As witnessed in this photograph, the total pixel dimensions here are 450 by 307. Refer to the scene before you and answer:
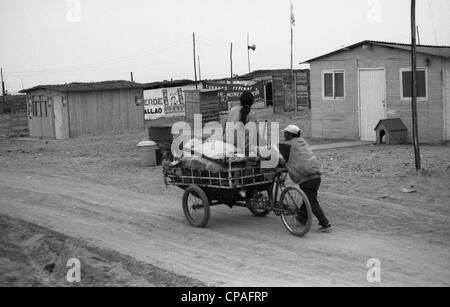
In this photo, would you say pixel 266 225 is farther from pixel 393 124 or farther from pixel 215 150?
pixel 393 124

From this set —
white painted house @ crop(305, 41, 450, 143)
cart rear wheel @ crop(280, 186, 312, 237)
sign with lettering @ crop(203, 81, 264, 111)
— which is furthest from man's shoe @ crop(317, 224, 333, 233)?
sign with lettering @ crop(203, 81, 264, 111)

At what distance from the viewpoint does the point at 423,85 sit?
22062 millimetres

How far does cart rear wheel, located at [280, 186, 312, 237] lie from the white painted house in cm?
1297

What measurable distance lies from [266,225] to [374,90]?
45.7 feet

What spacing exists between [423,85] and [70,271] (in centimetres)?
1639

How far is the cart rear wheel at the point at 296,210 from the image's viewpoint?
9.70 m

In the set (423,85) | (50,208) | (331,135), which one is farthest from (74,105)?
(50,208)

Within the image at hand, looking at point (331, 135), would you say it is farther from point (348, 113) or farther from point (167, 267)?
point (167, 267)

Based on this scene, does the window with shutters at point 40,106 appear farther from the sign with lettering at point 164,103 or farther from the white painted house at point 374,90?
the white painted house at point 374,90

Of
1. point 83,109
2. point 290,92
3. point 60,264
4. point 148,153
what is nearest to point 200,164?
point 60,264

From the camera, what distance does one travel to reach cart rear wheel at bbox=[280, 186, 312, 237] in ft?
31.8

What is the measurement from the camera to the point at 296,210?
9.86 meters

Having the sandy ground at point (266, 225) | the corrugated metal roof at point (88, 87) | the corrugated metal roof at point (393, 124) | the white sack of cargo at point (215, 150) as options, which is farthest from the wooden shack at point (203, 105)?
the white sack of cargo at point (215, 150)

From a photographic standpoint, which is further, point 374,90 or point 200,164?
point 374,90
